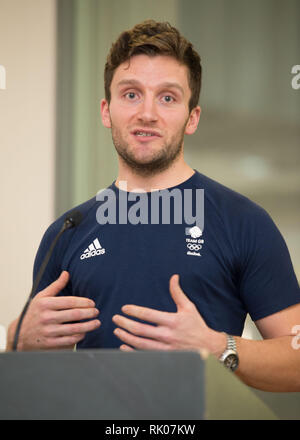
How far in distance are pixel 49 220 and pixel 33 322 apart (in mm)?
1230

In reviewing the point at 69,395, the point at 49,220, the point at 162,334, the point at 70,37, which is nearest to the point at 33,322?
the point at 162,334

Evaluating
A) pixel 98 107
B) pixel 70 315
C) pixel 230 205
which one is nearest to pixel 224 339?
pixel 70 315

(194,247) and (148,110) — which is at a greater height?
(148,110)

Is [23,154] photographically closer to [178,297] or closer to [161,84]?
[161,84]

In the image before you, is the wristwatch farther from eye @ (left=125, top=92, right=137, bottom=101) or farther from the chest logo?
eye @ (left=125, top=92, right=137, bottom=101)

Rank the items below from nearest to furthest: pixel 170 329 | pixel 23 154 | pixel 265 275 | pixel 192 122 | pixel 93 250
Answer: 1. pixel 170 329
2. pixel 265 275
3. pixel 93 250
4. pixel 192 122
5. pixel 23 154

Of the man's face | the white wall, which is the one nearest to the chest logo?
the man's face

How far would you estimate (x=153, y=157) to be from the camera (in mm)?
1656

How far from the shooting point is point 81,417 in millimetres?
808

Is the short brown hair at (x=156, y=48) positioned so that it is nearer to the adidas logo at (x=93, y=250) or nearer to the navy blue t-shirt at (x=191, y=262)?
the navy blue t-shirt at (x=191, y=262)

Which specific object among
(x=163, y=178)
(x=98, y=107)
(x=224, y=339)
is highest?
(x=98, y=107)

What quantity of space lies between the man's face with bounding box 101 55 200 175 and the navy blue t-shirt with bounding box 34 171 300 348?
0.35ft

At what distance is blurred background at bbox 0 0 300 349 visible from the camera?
240 centimetres

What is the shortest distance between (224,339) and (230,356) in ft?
0.13
